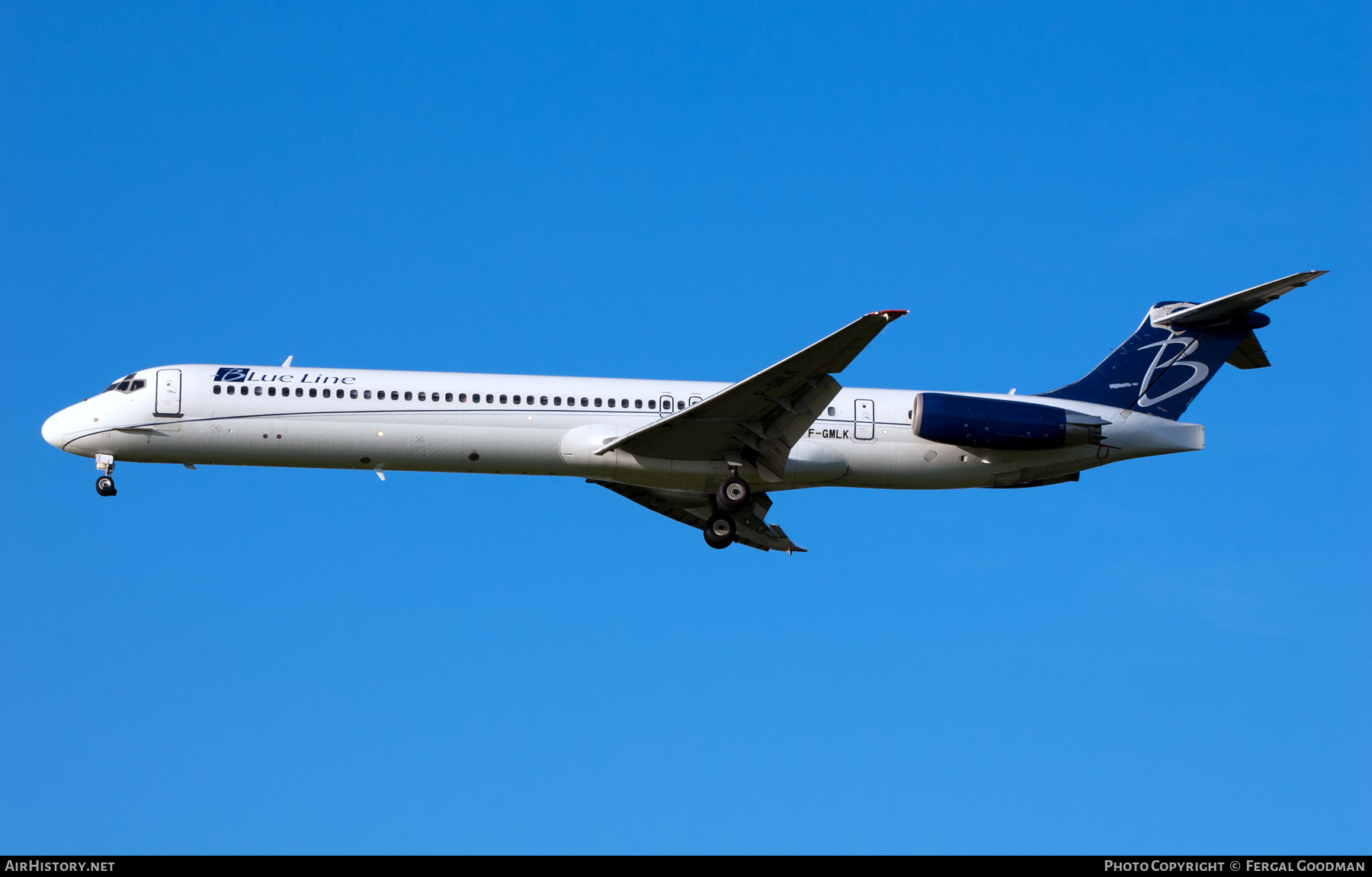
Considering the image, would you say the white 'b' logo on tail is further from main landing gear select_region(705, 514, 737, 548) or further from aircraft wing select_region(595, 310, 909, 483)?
main landing gear select_region(705, 514, 737, 548)

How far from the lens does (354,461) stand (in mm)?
28953

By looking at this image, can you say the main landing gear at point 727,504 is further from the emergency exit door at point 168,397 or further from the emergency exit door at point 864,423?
the emergency exit door at point 168,397

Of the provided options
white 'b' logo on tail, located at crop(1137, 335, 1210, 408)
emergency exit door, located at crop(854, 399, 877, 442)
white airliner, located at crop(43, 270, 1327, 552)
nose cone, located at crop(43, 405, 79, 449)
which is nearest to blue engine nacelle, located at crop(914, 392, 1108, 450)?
white airliner, located at crop(43, 270, 1327, 552)

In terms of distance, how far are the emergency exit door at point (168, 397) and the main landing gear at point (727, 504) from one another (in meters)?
11.5

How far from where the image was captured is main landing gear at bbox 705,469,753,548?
1145 inches

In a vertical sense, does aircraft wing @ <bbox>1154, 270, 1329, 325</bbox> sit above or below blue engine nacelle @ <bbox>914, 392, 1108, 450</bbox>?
above

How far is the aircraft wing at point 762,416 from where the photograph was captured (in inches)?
1030

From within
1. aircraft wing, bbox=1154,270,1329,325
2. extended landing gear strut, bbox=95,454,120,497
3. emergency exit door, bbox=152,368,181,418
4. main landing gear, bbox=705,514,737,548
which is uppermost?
aircraft wing, bbox=1154,270,1329,325

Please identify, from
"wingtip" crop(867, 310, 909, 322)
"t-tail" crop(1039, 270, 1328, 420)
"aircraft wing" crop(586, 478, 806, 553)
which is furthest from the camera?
"aircraft wing" crop(586, 478, 806, 553)

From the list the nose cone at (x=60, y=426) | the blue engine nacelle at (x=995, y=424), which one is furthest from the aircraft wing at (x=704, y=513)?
the nose cone at (x=60, y=426)

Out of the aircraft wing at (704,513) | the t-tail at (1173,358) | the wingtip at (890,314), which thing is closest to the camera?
the wingtip at (890,314)

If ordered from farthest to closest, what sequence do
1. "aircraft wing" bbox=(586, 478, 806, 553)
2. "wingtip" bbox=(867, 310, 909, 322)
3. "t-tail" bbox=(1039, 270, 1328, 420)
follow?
"aircraft wing" bbox=(586, 478, 806, 553)
"t-tail" bbox=(1039, 270, 1328, 420)
"wingtip" bbox=(867, 310, 909, 322)

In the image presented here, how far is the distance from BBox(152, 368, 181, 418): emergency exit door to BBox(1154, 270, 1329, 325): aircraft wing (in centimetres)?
2145
